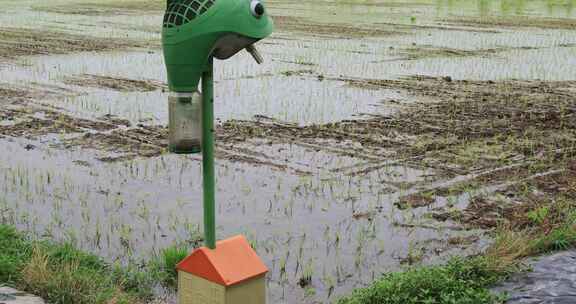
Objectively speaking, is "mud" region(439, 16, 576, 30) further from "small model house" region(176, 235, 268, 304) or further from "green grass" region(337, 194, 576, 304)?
"small model house" region(176, 235, 268, 304)

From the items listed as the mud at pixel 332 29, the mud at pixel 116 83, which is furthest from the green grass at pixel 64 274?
the mud at pixel 332 29

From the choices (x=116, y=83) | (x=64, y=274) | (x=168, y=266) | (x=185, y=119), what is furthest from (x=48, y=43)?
(x=185, y=119)

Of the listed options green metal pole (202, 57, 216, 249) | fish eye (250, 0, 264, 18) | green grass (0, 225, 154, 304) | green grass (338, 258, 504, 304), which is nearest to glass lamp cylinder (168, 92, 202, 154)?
green metal pole (202, 57, 216, 249)

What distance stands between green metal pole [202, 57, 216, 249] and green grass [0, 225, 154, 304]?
75cm

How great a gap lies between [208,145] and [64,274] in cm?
114

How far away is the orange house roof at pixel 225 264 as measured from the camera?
3400mm

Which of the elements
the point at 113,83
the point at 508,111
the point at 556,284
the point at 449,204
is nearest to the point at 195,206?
the point at 449,204

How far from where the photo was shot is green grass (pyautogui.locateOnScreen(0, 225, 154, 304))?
3.97 m

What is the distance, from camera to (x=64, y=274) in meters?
4.04

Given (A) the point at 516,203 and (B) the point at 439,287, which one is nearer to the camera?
(B) the point at 439,287

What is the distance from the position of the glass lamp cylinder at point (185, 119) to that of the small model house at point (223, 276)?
476 mm

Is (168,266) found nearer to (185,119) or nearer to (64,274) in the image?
(64,274)

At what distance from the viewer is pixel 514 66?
13.5 m

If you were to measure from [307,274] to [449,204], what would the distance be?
1788 millimetres
